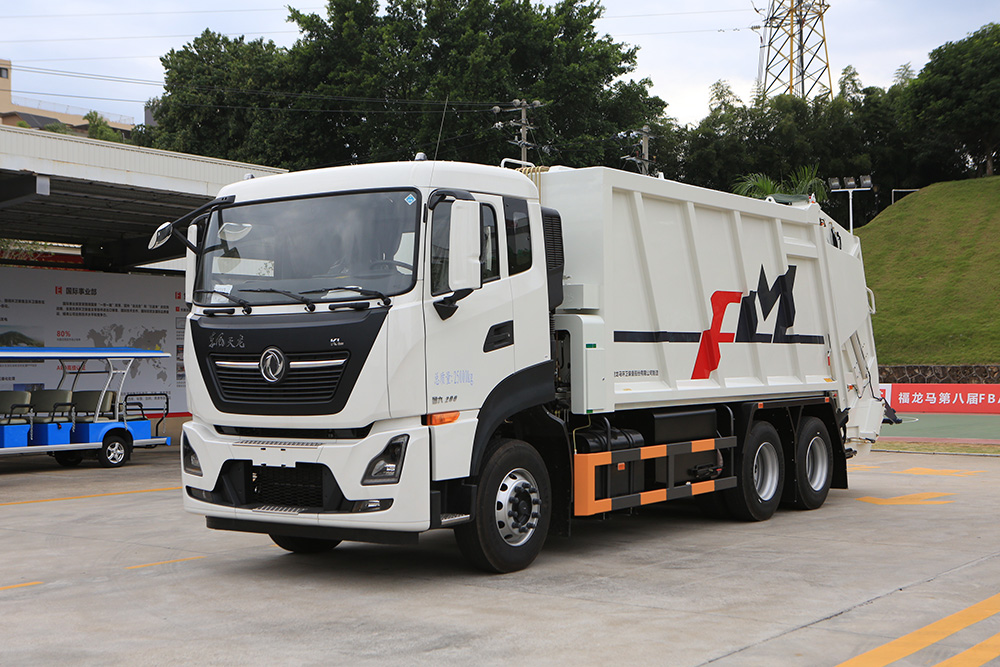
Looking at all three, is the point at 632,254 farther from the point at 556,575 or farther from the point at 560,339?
the point at 556,575

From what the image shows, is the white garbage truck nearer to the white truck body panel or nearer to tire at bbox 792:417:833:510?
the white truck body panel

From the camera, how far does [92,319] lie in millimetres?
22219

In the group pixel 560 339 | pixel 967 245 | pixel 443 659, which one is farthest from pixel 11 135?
pixel 967 245

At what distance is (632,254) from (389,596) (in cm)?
373

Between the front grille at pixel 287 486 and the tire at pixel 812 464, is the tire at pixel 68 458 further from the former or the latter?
the tire at pixel 812 464

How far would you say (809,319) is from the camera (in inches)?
477

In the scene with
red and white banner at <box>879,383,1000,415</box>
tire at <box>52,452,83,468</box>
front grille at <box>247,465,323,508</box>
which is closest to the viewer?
front grille at <box>247,465,323,508</box>

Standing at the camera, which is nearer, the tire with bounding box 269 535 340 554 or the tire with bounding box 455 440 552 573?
the tire with bounding box 455 440 552 573

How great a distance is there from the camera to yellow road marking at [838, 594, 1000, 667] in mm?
5555

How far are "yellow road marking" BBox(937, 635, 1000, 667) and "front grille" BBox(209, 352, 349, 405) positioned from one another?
4.12 m

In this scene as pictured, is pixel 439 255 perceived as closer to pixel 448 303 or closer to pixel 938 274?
pixel 448 303

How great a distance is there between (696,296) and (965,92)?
60.2 meters

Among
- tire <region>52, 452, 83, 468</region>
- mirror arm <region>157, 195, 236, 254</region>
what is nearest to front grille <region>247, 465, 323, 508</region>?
mirror arm <region>157, 195, 236, 254</region>

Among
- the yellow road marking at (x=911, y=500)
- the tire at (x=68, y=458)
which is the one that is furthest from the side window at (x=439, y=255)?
the tire at (x=68, y=458)
